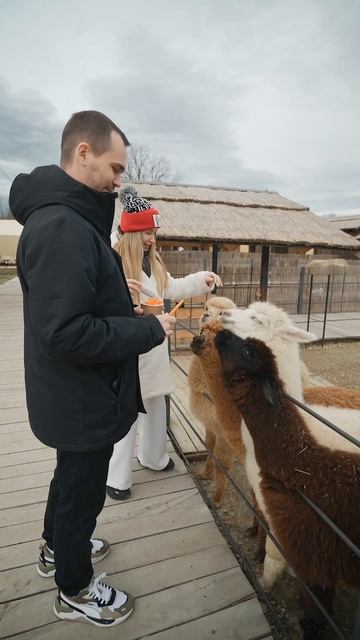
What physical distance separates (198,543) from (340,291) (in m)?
13.4

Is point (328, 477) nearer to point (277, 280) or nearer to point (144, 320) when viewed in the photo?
point (144, 320)

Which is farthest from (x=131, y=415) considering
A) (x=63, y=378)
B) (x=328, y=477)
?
(x=328, y=477)

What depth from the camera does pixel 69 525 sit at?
138 centimetres

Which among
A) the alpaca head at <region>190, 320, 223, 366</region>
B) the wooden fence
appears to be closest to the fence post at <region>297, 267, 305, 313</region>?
the wooden fence

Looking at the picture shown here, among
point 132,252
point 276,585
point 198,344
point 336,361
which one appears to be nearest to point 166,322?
point 198,344

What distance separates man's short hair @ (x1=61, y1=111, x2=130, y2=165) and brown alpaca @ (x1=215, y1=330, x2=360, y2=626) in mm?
979

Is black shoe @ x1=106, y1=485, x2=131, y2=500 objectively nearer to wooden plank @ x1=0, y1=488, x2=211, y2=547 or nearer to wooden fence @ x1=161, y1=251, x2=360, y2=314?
wooden plank @ x1=0, y1=488, x2=211, y2=547

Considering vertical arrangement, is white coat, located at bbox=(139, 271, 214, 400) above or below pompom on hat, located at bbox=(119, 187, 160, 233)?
below

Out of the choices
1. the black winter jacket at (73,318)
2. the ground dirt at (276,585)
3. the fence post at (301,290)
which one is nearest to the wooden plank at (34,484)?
the ground dirt at (276,585)

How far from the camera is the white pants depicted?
7.77ft

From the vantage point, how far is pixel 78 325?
43.9 inches

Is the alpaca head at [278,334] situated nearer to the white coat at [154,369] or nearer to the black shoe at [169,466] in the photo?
the white coat at [154,369]

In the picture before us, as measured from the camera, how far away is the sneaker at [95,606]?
153 centimetres

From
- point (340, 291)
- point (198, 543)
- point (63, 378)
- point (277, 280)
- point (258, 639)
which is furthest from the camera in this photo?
point (340, 291)
